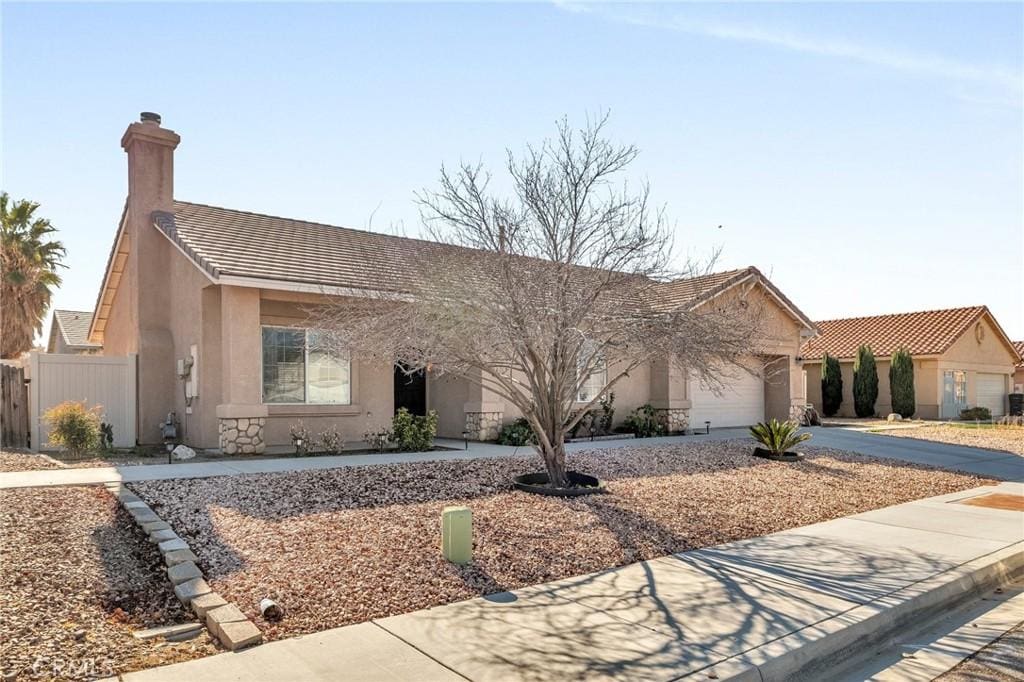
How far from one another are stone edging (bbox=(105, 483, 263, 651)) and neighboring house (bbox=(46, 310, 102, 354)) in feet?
59.8

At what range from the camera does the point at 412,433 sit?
559 inches

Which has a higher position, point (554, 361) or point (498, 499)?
point (554, 361)

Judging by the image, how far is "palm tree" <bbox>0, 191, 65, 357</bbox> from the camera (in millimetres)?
27984

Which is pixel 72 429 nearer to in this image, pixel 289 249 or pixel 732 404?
pixel 289 249

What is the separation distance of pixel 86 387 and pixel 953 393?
30383 mm

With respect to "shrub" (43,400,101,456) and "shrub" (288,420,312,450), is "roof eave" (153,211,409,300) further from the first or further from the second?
"shrub" (43,400,101,456)

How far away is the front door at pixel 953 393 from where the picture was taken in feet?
95.5

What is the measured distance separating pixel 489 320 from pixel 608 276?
1.64 meters

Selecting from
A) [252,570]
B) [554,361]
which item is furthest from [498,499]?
[252,570]

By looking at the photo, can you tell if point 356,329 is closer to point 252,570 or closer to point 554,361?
point 554,361

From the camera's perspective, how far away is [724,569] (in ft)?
22.4

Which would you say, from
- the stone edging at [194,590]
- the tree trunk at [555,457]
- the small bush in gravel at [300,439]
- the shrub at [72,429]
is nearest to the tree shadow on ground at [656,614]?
the stone edging at [194,590]

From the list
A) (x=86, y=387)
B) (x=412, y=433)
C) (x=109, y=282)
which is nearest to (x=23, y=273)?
(x=109, y=282)

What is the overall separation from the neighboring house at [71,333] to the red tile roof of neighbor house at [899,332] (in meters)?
26.5
